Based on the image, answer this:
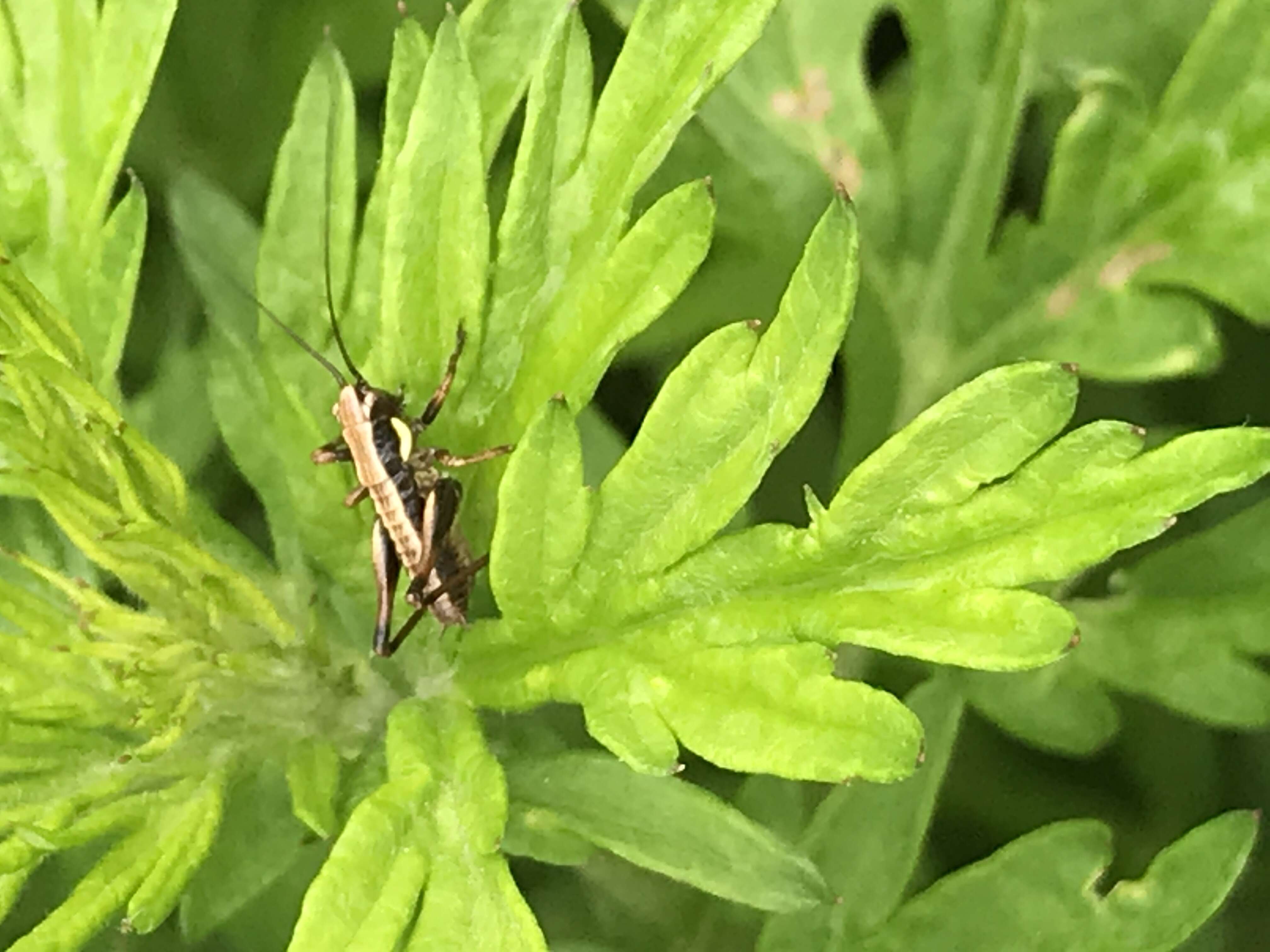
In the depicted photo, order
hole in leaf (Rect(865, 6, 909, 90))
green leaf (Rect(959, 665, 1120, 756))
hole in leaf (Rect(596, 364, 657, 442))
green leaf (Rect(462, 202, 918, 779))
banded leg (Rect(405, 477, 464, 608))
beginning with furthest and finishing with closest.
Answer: hole in leaf (Rect(865, 6, 909, 90)), hole in leaf (Rect(596, 364, 657, 442)), green leaf (Rect(959, 665, 1120, 756)), banded leg (Rect(405, 477, 464, 608)), green leaf (Rect(462, 202, 918, 779))

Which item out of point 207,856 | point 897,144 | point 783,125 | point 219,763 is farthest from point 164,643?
point 897,144

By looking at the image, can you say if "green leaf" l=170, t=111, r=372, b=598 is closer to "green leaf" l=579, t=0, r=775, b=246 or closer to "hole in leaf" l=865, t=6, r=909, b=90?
"green leaf" l=579, t=0, r=775, b=246

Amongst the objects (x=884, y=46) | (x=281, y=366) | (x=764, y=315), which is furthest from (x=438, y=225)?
(x=884, y=46)

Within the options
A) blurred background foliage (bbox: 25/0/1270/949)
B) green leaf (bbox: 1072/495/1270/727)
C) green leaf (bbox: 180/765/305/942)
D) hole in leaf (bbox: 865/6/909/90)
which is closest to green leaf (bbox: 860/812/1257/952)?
green leaf (bbox: 1072/495/1270/727)

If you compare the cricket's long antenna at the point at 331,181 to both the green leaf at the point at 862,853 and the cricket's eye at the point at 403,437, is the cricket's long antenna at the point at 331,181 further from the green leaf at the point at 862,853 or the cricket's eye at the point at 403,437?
the green leaf at the point at 862,853

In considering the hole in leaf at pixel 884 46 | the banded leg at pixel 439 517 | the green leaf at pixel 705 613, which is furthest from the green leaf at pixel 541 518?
the hole in leaf at pixel 884 46

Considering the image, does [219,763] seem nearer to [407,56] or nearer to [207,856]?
[207,856]
